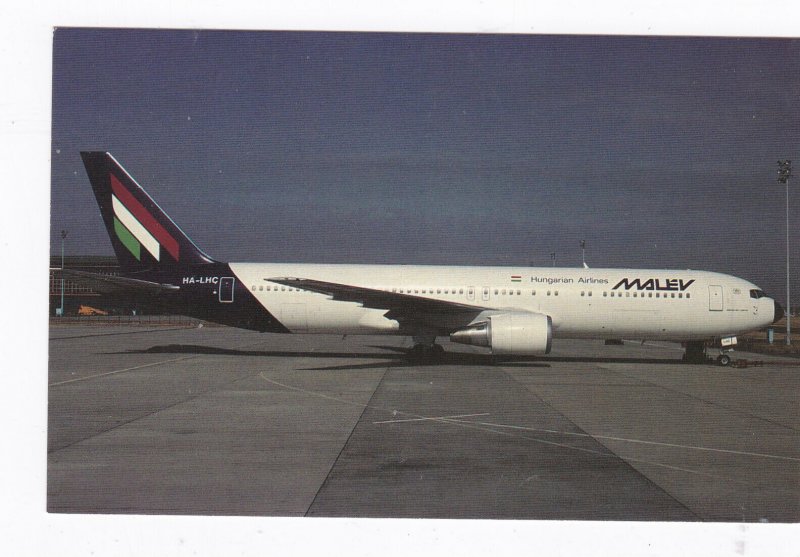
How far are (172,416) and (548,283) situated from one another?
13347mm

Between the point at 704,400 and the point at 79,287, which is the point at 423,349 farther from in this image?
the point at 79,287

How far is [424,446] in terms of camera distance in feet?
26.0

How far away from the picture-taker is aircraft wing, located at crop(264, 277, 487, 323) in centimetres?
1791

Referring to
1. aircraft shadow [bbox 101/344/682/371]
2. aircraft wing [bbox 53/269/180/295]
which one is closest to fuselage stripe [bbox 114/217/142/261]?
aircraft wing [bbox 53/269/180/295]

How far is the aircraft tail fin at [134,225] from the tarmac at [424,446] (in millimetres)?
5946

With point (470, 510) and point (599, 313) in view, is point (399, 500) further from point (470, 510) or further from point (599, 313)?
point (599, 313)

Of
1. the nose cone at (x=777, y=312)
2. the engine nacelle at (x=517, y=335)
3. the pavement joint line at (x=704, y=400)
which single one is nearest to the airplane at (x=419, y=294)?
the nose cone at (x=777, y=312)

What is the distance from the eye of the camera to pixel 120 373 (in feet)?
51.5

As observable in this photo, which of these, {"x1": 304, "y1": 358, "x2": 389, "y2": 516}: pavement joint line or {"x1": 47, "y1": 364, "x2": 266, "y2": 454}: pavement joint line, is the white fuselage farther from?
{"x1": 304, "y1": 358, "x2": 389, "y2": 516}: pavement joint line

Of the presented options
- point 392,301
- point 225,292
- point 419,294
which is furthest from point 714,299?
point 225,292

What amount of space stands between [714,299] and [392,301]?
10257 mm

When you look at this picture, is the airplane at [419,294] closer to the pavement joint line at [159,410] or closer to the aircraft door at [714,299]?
the aircraft door at [714,299]

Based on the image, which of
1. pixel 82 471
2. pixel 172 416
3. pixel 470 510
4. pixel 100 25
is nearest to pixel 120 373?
pixel 172 416

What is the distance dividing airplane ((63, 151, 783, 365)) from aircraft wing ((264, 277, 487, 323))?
90mm
